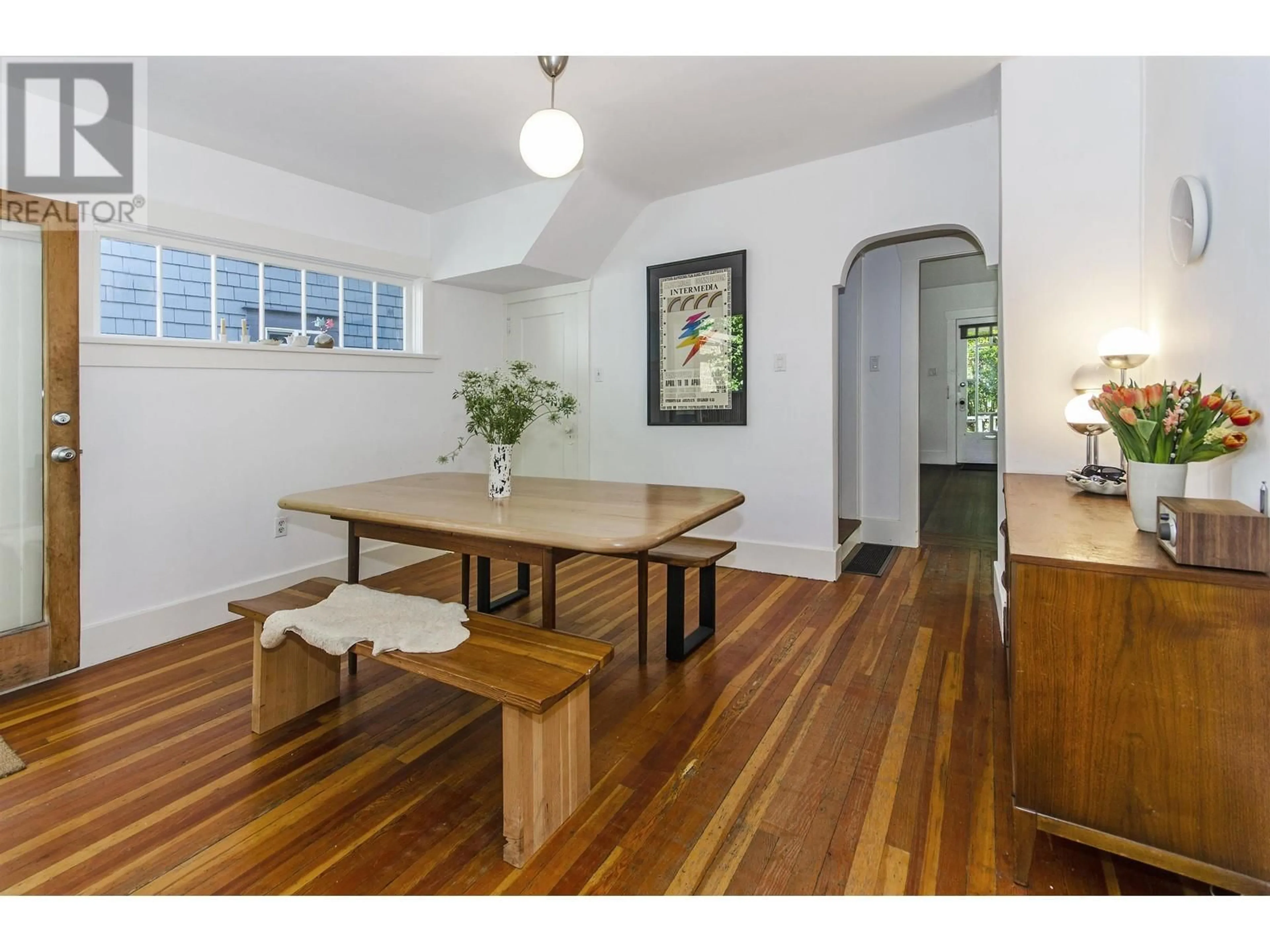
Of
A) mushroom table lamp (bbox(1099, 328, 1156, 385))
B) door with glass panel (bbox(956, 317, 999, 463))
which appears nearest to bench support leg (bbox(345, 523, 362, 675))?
mushroom table lamp (bbox(1099, 328, 1156, 385))

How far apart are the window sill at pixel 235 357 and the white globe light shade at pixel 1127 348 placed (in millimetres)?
3769

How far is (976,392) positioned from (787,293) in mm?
6233

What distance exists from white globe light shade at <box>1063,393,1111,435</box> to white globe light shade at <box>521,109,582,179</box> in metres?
2.09

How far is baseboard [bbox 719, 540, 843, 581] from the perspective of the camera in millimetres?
3500

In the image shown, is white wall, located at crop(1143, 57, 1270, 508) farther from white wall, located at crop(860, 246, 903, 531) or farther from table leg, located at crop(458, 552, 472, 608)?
table leg, located at crop(458, 552, 472, 608)

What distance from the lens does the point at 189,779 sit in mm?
1661

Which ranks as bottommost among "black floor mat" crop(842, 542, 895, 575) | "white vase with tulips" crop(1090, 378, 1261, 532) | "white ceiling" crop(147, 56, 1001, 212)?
"black floor mat" crop(842, 542, 895, 575)

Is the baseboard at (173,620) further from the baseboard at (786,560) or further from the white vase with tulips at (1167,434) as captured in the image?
the white vase with tulips at (1167,434)

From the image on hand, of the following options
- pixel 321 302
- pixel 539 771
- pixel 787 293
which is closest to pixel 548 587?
pixel 539 771

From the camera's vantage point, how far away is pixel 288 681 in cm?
194

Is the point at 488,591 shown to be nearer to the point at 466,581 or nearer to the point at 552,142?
the point at 466,581

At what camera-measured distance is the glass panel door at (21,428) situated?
7.34 ft

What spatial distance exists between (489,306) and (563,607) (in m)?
2.68

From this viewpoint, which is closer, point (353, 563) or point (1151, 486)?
point (1151, 486)
